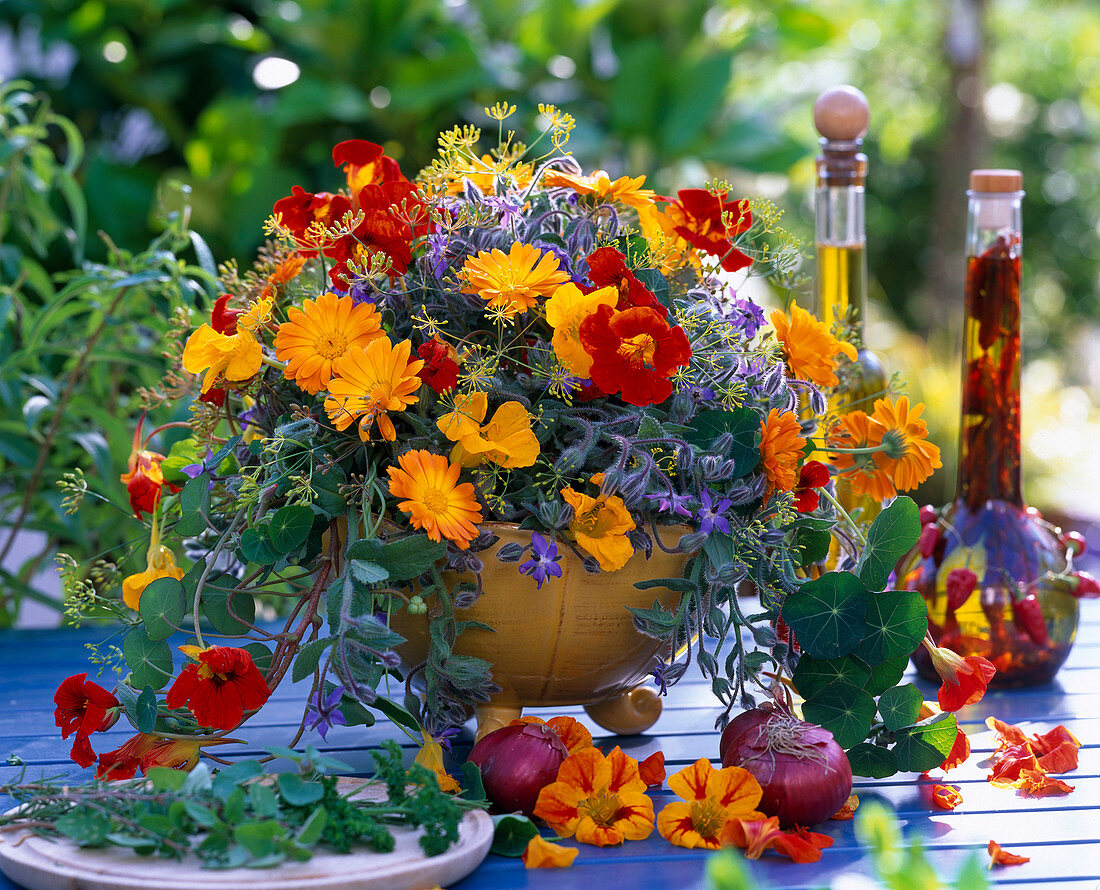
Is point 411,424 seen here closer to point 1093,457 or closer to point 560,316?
point 560,316

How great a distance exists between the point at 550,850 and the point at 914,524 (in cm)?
33

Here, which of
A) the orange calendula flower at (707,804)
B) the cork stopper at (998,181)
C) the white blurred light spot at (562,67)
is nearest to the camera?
the orange calendula flower at (707,804)

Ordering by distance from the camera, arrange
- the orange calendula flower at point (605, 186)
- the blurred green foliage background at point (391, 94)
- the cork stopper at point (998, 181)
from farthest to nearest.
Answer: the blurred green foliage background at point (391, 94) → the cork stopper at point (998, 181) → the orange calendula flower at point (605, 186)

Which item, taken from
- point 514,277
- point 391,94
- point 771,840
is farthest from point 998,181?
point 391,94

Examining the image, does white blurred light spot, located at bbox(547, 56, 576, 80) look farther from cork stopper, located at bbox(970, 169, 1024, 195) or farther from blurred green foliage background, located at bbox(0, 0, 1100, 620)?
cork stopper, located at bbox(970, 169, 1024, 195)

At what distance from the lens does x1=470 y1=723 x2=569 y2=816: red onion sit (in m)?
0.72

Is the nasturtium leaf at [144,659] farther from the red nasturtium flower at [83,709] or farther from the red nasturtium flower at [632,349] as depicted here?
the red nasturtium flower at [632,349]

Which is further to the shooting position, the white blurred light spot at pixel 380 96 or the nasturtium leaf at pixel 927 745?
the white blurred light spot at pixel 380 96

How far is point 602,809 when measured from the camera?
2.32 feet

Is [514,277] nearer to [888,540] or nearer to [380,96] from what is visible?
[888,540]

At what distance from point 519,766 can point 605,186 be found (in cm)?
40

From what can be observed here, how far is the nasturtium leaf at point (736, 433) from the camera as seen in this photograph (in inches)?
29.3

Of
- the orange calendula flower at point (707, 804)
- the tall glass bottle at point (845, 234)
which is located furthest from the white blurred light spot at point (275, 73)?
the orange calendula flower at point (707, 804)

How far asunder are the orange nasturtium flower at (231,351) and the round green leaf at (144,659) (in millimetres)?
173
